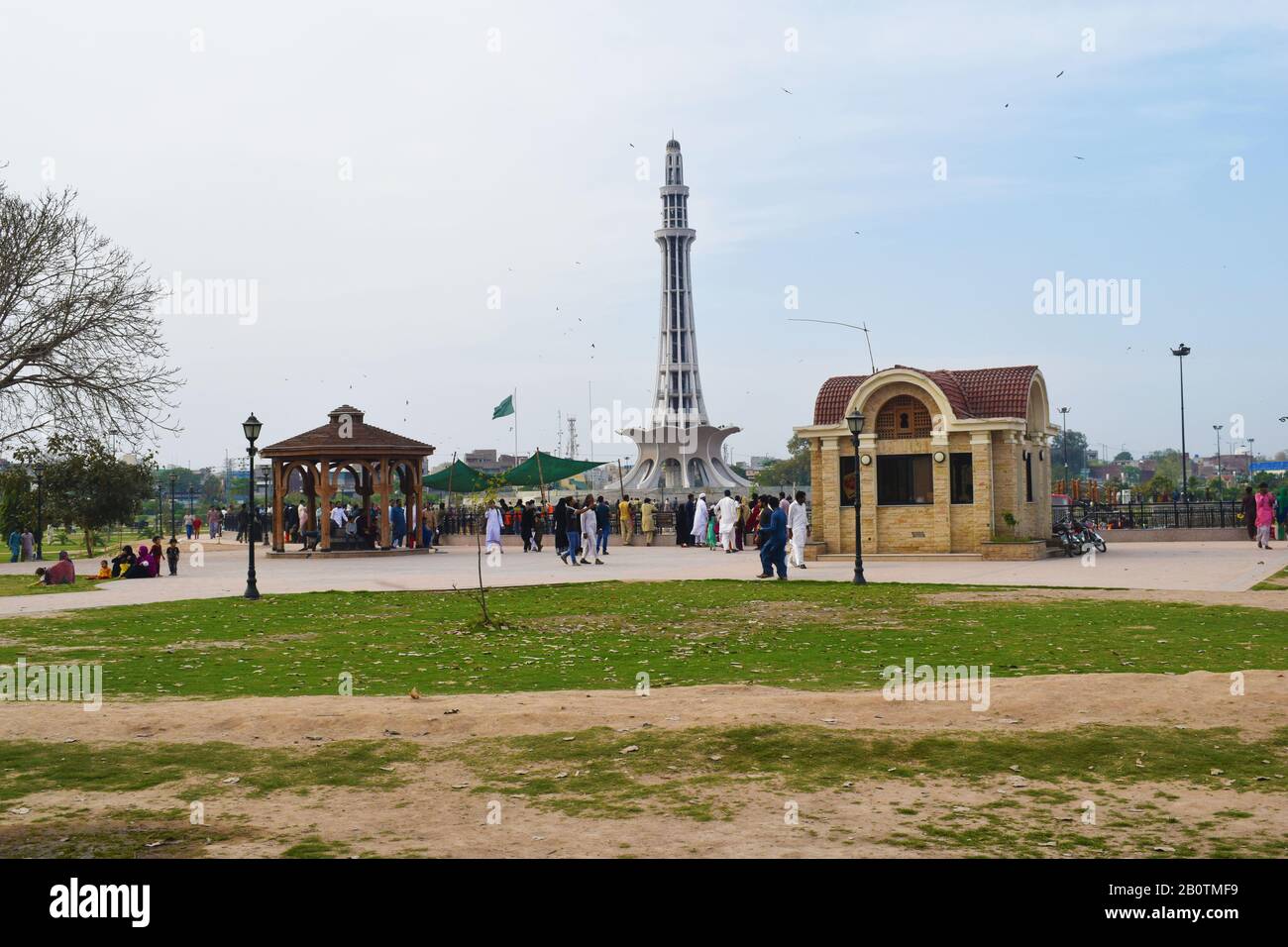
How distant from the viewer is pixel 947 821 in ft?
20.7

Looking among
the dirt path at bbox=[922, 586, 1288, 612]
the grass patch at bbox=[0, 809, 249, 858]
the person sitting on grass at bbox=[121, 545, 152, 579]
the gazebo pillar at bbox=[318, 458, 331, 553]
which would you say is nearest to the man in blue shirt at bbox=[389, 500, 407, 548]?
the gazebo pillar at bbox=[318, 458, 331, 553]

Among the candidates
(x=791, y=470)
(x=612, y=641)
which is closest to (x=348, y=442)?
(x=612, y=641)

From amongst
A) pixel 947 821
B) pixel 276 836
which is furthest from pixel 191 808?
pixel 947 821

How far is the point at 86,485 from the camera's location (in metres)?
42.7

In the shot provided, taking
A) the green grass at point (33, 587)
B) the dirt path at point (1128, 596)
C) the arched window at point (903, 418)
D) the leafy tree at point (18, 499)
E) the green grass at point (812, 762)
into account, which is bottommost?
the green grass at point (812, 762)

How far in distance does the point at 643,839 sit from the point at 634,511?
39.7m

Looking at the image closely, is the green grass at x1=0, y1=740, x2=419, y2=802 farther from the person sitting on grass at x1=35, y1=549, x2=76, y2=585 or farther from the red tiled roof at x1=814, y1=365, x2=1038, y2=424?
the red tiled roof at x1=814, y1=365, x2=1038, y2=424

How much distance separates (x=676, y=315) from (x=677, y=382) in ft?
21.3

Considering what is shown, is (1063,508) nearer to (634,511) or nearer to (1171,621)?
(634,511)

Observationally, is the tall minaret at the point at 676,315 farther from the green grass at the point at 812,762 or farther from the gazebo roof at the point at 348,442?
the green grass at the point at 812,762

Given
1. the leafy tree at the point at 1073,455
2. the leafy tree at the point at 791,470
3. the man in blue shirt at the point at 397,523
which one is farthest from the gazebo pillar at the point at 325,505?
the leafy tree at the point at 1073,455

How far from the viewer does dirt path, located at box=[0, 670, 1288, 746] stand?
8594 mm

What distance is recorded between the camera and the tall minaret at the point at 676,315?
116 metres

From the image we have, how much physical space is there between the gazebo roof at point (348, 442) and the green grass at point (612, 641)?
15084mm
